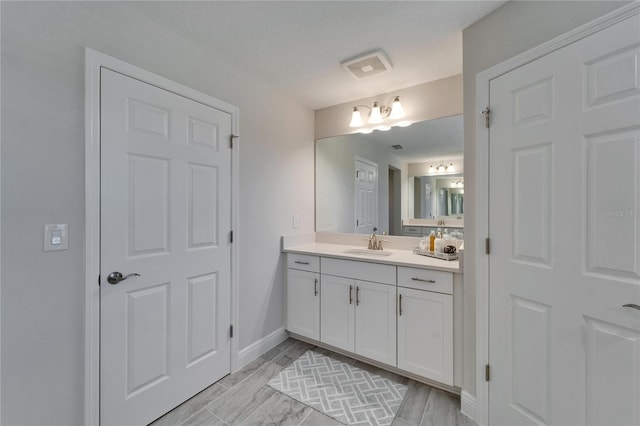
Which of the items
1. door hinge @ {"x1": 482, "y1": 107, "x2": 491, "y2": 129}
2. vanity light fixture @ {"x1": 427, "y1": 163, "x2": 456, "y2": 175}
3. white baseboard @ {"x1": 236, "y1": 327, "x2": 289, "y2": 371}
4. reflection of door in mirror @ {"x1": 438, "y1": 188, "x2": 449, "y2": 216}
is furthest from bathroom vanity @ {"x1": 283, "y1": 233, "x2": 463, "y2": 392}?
door hinge @ {"x1": 482, "y1": 107, "x2": 491, "y2": 129}

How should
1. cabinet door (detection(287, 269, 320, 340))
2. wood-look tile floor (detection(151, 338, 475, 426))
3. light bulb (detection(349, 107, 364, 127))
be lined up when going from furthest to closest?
light bulb (detection(349, 107, 364, 127))
cabinet door (detection(287, 269, 320, 340))
wood-look tile floor (detection(151, 338, 475, 426))

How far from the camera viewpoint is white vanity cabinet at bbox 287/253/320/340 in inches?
93.3

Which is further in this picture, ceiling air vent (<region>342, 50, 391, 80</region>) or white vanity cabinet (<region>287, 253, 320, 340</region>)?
white vanity cabinet (<region>287, 253, 320, 340</region>)

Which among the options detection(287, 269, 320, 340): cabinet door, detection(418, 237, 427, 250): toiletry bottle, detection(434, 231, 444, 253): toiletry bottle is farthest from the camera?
detection(287, 269, 320, 340): cabinet door

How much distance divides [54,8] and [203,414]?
232 centimetres

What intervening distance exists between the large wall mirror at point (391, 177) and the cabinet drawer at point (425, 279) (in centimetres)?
68

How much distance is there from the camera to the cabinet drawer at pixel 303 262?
2377mm

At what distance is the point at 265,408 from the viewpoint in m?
1.68

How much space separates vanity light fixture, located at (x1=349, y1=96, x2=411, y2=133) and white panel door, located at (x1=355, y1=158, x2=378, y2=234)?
39cm

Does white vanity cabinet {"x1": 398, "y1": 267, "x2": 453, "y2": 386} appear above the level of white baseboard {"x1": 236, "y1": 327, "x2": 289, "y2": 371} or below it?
above

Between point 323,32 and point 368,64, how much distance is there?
19.0 inches

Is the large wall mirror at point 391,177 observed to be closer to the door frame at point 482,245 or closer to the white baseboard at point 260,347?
the door frame at point 482,245

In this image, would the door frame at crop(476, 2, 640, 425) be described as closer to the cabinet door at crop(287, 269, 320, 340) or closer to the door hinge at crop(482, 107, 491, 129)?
the door hinge at crop(482, 107, 491, 129)

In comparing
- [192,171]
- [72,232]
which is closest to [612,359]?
[192,171]
